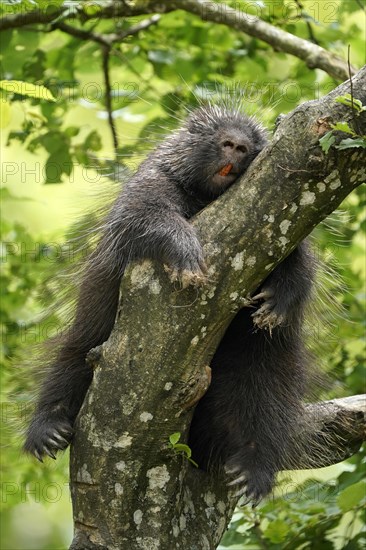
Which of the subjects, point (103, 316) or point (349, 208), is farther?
point (349, 208)

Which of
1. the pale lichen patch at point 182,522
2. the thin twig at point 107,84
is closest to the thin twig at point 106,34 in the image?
the thin twig at point 107,84

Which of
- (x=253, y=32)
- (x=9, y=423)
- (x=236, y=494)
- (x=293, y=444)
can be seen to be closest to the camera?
(x=236, y=494)

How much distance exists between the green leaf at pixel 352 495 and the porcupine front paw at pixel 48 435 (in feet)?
3.77

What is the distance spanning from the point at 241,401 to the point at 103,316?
683mm

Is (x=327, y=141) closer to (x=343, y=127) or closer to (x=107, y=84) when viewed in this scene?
(x=343, y=127)

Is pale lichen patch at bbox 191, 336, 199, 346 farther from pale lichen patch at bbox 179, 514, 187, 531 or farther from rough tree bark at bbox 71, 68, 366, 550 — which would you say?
pale lichen patch at bbox 179, 514, 187, 531

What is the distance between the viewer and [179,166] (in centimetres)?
382

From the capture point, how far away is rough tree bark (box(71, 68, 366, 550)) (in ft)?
9.71

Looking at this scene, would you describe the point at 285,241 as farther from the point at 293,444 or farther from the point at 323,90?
the point at 323,90

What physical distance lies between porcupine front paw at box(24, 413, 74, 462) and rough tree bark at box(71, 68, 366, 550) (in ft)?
0.95

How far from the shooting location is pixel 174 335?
304cm

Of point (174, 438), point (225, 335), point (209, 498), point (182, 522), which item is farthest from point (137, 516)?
point (225, 335)

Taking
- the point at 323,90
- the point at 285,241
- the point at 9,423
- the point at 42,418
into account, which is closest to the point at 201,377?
the point at 285,241

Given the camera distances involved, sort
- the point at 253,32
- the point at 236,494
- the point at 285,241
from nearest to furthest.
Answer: the point at 285,241 < the point at 236,494 < the point at 253,32
